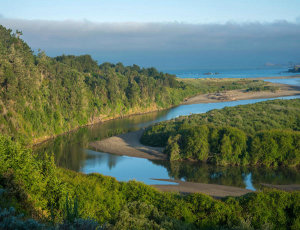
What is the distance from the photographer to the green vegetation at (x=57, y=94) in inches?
1826

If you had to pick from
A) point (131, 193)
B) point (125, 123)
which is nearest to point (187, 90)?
point (125, 123)

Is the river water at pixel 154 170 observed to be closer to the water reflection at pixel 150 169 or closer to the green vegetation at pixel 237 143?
the water reflection at pixel 150 169

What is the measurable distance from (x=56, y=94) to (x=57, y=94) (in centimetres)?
27

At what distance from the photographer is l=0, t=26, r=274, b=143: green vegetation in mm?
46375

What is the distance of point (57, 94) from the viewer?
58.7 metres

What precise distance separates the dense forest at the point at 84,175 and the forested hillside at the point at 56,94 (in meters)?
0.17

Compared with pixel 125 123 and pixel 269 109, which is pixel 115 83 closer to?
pixel 125 123

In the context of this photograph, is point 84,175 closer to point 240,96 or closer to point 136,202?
point 136,202

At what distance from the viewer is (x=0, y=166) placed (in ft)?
63.2

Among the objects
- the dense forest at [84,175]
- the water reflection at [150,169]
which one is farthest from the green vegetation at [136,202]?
the water reflection at [150,169]

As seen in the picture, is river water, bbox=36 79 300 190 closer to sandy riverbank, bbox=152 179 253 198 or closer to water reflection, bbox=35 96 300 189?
water reflection, bbox=35 96 300 189

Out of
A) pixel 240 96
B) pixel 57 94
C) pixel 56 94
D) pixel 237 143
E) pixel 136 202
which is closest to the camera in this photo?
pixel 136 202

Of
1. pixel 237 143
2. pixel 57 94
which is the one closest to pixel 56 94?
pixel 57 94

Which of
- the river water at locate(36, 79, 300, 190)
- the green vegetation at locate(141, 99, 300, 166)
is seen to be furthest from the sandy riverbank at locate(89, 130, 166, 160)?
the green vegetation at locate(141, 99, 300, 166)
